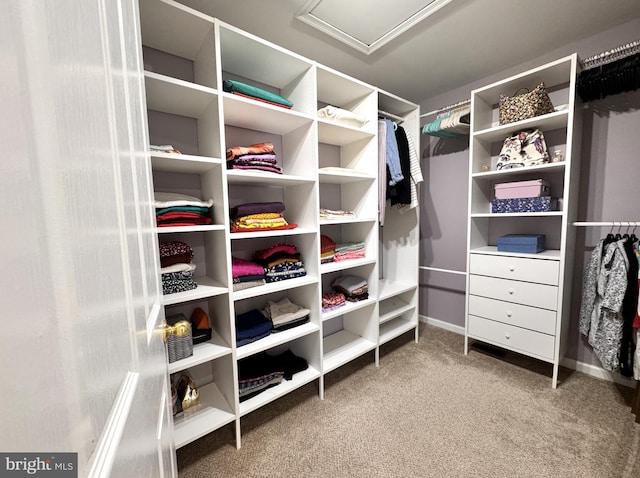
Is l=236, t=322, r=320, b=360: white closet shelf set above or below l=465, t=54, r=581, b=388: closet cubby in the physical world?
below

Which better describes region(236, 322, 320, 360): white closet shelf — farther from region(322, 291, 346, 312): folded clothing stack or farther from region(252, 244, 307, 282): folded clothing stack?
region(252, 244, 307, 282): folded clothing stack

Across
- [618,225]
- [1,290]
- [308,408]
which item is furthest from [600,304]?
[1,290]

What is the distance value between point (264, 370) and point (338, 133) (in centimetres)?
172

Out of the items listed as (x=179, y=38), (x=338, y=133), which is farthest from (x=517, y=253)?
(x=179, y=38)

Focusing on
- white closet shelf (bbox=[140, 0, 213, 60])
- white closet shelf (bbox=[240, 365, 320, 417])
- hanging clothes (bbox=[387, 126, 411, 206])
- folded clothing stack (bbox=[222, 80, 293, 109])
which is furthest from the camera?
hanging clothes (bbox=[387, 126, 411, 206])

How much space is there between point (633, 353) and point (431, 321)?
1489 millimetres

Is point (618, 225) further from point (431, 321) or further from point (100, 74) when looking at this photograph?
point (100, 74)

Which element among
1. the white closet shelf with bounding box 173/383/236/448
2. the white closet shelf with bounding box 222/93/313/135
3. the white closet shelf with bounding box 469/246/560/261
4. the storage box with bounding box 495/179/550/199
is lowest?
the white closet shelf with bounding box 173/383/236/448

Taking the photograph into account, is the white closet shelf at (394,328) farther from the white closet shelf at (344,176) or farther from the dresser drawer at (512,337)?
the white closet shelf at (344,176)

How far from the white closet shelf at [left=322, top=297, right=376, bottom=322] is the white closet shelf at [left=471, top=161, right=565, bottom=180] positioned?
136 centimetres

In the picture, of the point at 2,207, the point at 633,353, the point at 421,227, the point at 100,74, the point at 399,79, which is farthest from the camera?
the point at 421,227

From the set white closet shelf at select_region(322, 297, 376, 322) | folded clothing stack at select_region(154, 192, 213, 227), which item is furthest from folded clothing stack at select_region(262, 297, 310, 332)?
folded clothing stack at select_region(154, 192, 213, 227)

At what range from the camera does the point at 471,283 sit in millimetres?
2191

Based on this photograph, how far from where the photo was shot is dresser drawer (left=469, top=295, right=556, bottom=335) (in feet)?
5.98
